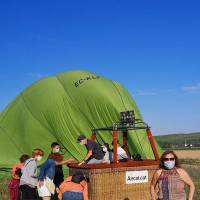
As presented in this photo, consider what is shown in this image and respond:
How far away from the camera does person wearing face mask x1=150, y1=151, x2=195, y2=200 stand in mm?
5656

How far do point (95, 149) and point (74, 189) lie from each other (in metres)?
1.71

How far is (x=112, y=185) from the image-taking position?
7.59 m

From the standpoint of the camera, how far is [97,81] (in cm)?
1596

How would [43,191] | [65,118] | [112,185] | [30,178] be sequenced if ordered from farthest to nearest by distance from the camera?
[65,118] → [30,178] → [43,191] → [112,185]

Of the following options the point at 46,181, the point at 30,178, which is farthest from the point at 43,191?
the point at 30,178

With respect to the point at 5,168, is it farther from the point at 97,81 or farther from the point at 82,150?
the point at 97,81

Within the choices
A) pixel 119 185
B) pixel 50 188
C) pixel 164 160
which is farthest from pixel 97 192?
pixel 164 160

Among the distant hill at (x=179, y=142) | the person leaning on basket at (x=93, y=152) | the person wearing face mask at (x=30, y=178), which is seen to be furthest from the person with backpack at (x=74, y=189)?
the distant hill at (x=179, y=142)

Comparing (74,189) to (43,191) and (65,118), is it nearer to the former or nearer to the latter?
(43,191)

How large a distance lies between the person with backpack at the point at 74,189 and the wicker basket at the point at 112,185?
0.69m

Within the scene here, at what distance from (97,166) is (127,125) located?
3.47ft

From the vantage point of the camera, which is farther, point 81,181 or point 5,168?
point 5,168

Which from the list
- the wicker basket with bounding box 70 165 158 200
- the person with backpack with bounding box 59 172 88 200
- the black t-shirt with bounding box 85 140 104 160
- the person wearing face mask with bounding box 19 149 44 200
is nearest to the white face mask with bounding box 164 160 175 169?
the person with backpack with bounding box 59 172 88 200

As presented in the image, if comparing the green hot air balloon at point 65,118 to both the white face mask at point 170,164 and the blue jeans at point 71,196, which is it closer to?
the blue jeans at point 71,196
